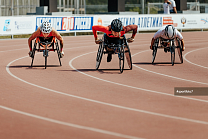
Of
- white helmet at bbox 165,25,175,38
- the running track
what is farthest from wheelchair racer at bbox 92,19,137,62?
white helmet at bbox 165,25,175,38

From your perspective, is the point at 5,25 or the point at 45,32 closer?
the point at 45,32

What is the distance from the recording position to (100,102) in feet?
29.9

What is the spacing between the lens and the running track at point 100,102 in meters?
6.86

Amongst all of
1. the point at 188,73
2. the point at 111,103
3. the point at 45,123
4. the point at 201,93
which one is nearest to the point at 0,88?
the point at 111,103

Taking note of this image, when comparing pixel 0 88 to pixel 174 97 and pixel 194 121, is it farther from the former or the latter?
pixel 194 121

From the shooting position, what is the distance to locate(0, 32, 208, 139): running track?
686 cm

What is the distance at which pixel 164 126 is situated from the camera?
7.10 meters

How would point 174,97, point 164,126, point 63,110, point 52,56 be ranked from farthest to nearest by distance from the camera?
point 52,56
point 174,97
point 63,110
point 164,126

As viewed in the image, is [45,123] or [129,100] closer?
[45,123]

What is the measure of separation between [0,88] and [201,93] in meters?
4.52
